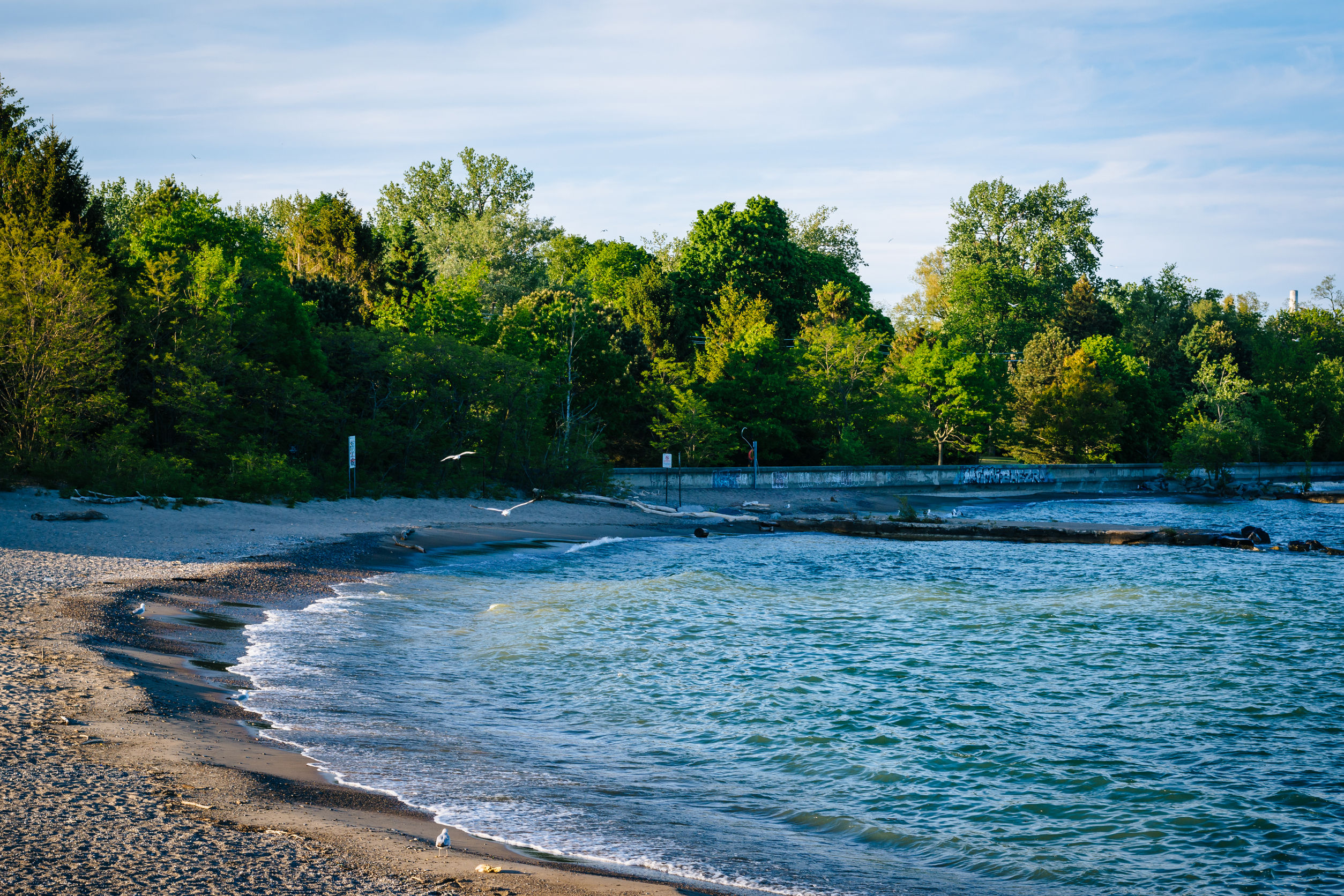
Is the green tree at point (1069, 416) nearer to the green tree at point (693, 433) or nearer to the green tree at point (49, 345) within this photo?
the green tree at point (693, 433)

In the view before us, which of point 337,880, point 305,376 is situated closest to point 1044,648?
point 337,880

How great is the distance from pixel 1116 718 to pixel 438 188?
263 feet

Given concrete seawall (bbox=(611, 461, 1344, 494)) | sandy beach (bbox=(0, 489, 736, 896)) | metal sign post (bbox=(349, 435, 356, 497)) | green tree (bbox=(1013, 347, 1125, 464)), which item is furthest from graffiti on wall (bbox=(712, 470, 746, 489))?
sandy beach (bbox=(0, 489, 736, 896))

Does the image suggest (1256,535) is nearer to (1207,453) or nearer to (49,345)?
(1207,453)

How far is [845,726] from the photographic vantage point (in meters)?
11.8

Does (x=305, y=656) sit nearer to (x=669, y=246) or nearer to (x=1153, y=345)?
(x=669, y=246)

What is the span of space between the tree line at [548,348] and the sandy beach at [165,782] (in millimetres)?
16779

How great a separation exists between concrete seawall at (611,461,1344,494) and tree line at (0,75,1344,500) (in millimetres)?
2032

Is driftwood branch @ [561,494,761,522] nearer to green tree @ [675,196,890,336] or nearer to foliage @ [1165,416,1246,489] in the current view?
green tree @ [675,196,890,336]

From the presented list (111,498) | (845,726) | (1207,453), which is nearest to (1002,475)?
(1207,453)

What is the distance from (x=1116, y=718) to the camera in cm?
1236

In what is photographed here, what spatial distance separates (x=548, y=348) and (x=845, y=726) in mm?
41848

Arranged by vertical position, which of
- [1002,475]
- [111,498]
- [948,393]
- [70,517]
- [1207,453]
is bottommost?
[1002,475]

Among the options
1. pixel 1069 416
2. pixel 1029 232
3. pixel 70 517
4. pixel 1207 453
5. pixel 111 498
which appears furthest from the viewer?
pixel 1029 232
